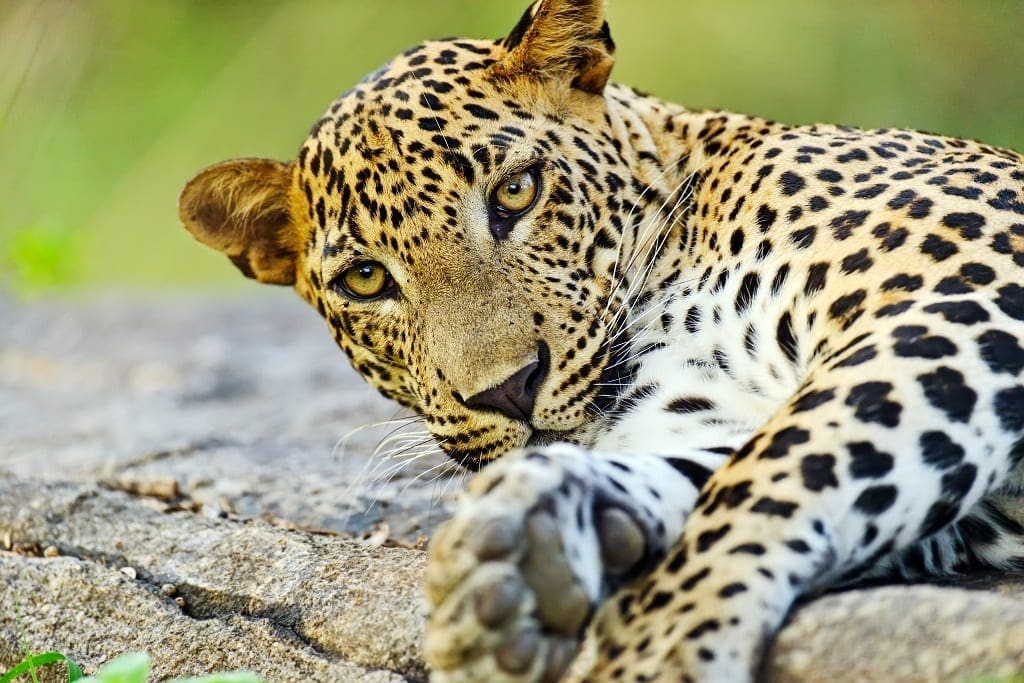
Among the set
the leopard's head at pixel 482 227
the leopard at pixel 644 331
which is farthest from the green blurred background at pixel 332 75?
the leopard's head at pixel 482 227

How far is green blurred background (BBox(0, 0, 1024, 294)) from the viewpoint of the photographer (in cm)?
1518

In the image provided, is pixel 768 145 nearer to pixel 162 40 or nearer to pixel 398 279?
pixel 398 279

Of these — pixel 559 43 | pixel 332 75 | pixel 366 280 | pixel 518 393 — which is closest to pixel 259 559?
pixel 366 280

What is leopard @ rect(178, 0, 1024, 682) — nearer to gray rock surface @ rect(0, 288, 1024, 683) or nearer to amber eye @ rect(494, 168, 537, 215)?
amber eye @ rect(494, 168, 537, 215)

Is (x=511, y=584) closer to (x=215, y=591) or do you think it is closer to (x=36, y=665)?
(x=36, y=665)

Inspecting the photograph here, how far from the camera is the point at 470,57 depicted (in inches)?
195

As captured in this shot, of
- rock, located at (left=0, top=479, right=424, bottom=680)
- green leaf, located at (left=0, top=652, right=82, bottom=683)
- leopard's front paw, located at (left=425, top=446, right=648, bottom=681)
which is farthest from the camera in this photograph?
rock, located at (left=0, top=479, right=424, bottom=680)

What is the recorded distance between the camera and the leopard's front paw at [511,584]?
2820mm

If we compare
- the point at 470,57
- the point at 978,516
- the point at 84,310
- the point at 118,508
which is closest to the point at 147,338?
the point at 84,310

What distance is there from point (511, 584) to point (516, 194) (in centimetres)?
200

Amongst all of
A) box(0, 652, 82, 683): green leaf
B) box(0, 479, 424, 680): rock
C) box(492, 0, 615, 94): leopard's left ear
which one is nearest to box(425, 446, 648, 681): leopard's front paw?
box(0, 479, 424, 680): rock

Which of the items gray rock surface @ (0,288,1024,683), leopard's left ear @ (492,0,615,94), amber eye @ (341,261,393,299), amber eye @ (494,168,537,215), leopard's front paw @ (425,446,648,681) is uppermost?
leopard's left ear @ (492,0,615,94)

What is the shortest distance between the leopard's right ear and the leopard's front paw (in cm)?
258

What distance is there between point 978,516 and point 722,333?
3.29ft
